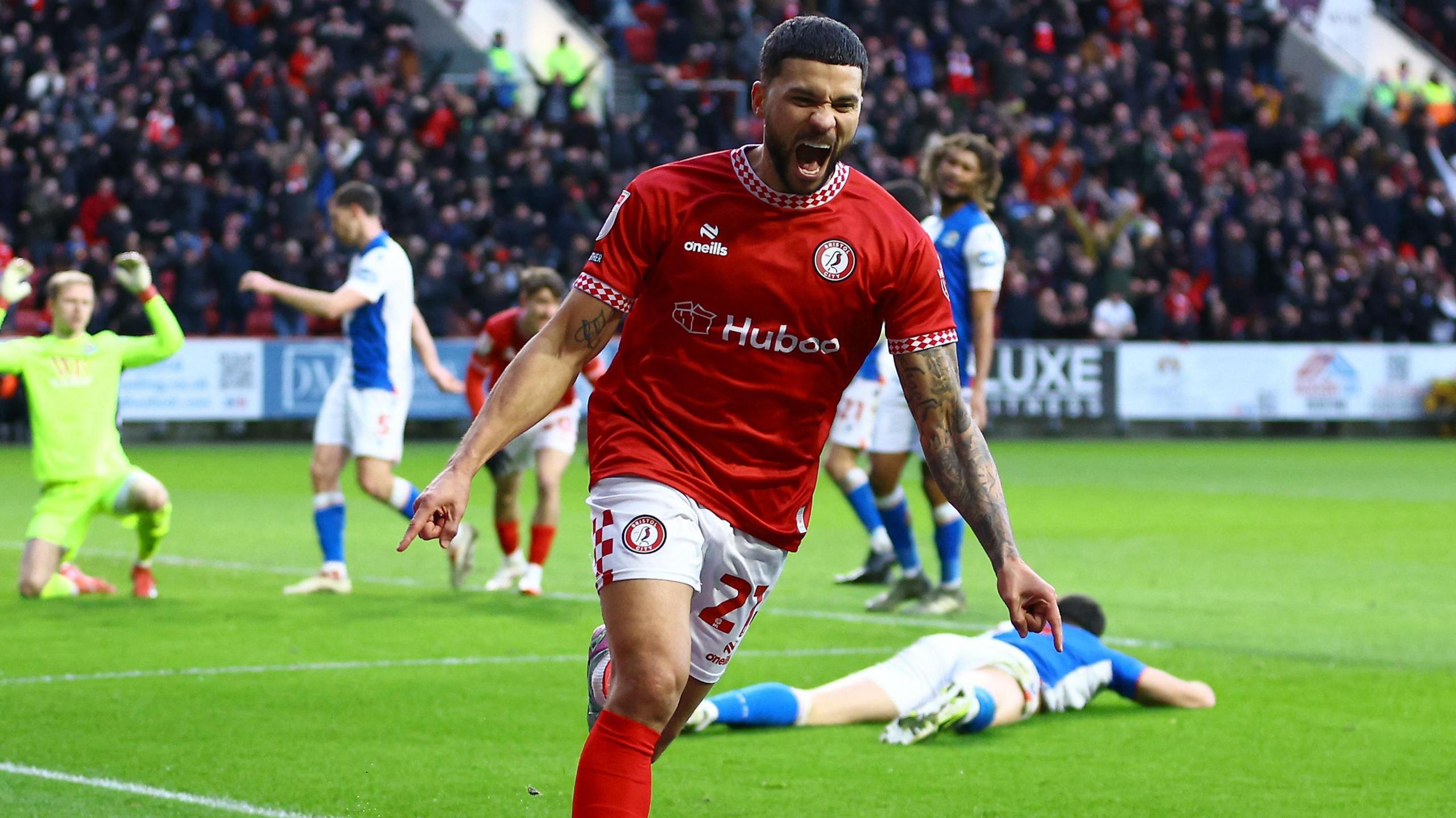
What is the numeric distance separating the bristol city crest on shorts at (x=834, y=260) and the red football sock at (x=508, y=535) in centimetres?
713

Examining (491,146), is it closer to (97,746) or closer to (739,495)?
(97,746)

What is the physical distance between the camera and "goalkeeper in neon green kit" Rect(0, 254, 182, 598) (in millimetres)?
10453

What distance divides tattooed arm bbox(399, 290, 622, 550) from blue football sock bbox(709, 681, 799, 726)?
8.06ft

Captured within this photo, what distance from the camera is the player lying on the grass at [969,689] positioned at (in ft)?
22.2

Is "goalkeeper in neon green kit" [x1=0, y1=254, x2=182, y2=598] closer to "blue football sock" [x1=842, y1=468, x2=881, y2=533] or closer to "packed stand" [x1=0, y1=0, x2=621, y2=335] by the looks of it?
"blue football sock" [x1=842, y1=468, x2=881, y2=533]

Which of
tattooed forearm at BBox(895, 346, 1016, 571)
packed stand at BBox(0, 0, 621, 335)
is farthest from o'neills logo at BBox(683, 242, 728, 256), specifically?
packed stand at BBox(0, 0, 621, 335)

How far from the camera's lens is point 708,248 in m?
4.53

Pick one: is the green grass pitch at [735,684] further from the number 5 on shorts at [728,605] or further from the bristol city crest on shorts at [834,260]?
the bristol city crest on shorts at [834,260]

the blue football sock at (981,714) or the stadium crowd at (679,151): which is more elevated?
the stadium crowd at (679,151)

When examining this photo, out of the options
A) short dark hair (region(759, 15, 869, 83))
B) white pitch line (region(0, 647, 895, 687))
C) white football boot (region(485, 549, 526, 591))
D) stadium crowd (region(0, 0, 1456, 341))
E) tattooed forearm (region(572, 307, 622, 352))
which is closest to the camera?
short dark hair (region(759, 15, 869, 83))

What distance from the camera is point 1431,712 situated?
24.2ft

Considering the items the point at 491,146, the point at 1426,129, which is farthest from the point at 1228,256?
the point at 491,146

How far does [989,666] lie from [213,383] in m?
20.1

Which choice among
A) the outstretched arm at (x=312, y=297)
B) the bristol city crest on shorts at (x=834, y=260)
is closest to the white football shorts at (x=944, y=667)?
the bristol city crest on shorts at (x=834, y=260)
